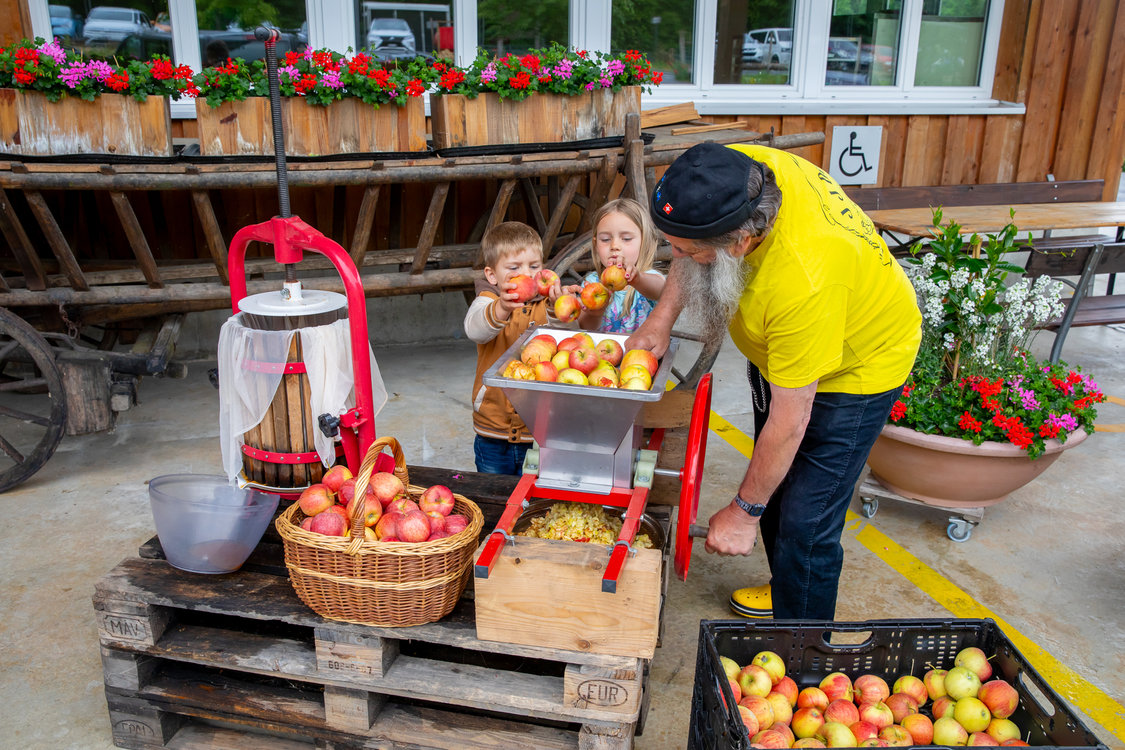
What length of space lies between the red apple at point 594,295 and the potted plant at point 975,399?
164cm

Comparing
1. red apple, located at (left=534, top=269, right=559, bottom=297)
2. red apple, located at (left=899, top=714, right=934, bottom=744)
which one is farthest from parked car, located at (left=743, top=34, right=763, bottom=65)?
red apple, located at (left=899, top=714, right=934, bottom=744)

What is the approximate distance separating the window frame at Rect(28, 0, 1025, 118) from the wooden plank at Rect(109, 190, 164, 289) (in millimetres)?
1715

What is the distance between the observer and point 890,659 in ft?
7.11

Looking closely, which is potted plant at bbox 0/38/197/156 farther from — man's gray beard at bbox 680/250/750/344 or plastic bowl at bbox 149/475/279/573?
man's gray beard at bbox 680/250/750/344

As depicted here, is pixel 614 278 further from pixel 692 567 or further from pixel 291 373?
pixel 692 567

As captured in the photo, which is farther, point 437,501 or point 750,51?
point 750,51

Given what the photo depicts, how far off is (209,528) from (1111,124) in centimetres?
845

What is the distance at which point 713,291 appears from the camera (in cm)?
226

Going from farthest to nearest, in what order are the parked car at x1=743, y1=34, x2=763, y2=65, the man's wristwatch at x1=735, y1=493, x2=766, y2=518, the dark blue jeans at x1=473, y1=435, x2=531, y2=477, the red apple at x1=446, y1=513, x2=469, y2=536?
the parked car at x1=743, y1=34, x2=763, y2=65 < the dark blue jeans at x1=473, y1=435, x2=531, y2=477 < the man's wristwatch at x1=735, y1=493, x2=766, y2=518 < the red apple at x1=446, y1=513, x2=469, y2=536

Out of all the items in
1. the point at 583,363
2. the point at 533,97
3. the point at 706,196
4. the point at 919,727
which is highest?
the point at 533,97

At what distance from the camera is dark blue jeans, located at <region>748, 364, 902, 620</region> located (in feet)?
8.41

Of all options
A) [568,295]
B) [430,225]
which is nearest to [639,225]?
[568,295]

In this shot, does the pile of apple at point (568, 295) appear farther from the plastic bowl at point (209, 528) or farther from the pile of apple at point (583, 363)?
the plastic bowl at point (209, 528)

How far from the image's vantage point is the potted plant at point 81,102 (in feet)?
12.9
